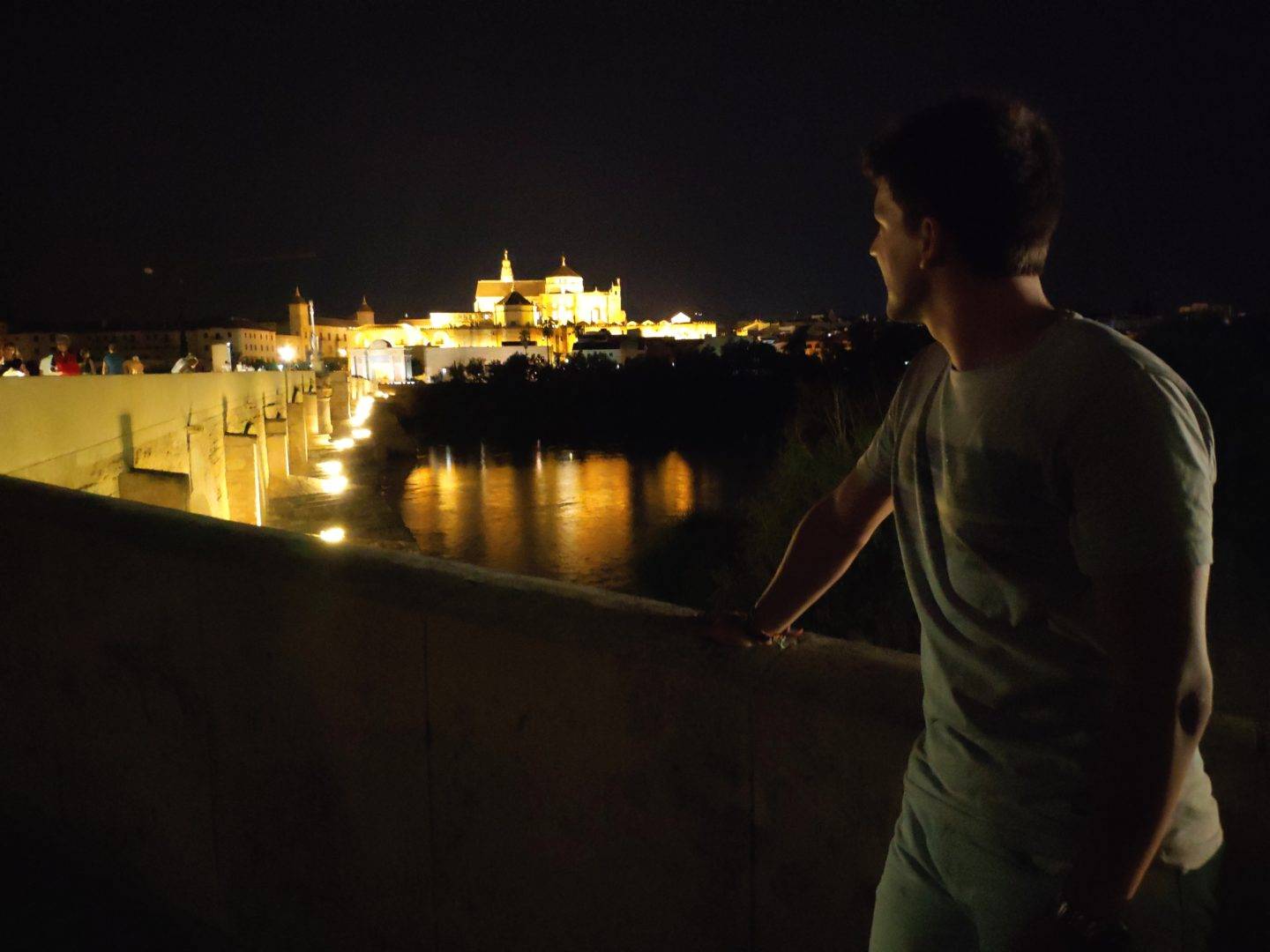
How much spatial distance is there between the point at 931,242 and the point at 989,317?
12cm

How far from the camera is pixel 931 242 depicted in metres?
1.22

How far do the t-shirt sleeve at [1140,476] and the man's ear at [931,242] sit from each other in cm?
30

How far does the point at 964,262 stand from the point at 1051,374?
21cm

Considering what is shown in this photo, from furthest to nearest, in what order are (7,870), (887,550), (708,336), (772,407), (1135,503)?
(708,336) → (772,407) → (887,550) → (7,870) → (1135,503)

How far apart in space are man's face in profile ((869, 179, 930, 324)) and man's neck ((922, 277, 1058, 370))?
4 cm

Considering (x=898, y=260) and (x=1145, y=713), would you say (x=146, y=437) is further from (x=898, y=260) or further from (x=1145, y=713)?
(x=1145, y=713)

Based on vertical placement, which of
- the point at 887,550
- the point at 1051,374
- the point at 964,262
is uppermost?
the point at 964,262

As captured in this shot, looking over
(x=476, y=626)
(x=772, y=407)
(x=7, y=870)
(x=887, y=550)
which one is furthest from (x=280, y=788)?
(x=772, y=407)

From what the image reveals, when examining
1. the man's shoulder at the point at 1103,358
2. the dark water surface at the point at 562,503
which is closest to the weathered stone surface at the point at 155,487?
the dark water surface at the point at 562,503

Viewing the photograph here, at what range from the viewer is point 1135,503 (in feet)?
3.13

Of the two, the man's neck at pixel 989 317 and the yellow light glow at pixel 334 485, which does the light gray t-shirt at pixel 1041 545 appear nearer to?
the man's neck at pixel 989 317

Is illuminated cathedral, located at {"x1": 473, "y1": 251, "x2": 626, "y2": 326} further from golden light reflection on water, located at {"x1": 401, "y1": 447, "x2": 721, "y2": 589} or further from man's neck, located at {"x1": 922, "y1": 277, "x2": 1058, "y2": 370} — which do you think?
man's neck, located at {"x1": 922, "y1": 277, "x2": 1058, "y2": 370}

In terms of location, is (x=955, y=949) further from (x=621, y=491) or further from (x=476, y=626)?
(x=621, y=491)

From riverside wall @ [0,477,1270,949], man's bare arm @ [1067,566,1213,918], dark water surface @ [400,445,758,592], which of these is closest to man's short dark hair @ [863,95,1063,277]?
man's bare arm @ [1067,566,1213,918]
